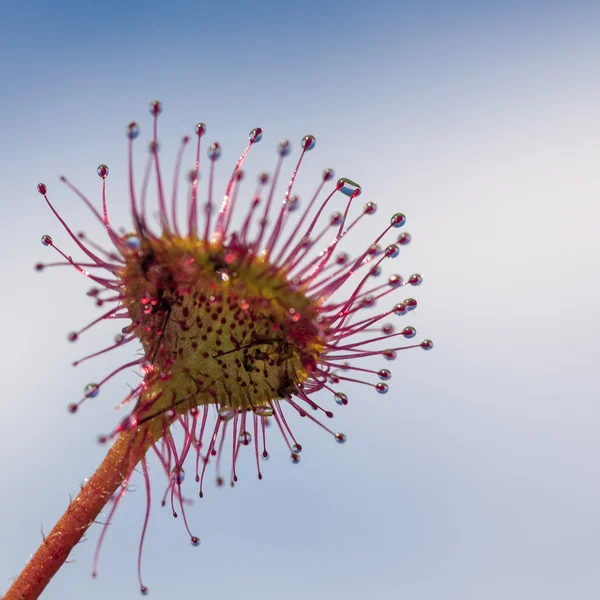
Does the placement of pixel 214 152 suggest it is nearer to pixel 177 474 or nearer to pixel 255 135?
pixel 255 135

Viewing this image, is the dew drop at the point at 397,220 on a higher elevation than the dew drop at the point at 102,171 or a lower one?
higher

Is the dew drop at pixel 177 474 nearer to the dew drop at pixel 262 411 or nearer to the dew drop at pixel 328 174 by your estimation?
the dew drop at pixel 262 411

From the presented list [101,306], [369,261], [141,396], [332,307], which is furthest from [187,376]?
[369,261]

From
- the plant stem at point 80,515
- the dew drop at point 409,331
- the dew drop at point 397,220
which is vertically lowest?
the plant stem at point 80,515

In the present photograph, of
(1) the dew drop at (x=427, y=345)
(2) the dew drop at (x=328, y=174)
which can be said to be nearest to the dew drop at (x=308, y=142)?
(2) the dew drop at (x=328, y=174)

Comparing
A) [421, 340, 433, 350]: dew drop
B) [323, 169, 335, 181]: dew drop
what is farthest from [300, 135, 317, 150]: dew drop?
[421, 340, 433, 350]: dew drop

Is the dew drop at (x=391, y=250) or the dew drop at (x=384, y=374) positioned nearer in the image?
the dew drop at (x=391, y=250)

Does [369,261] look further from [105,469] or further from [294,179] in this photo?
[105,469]
